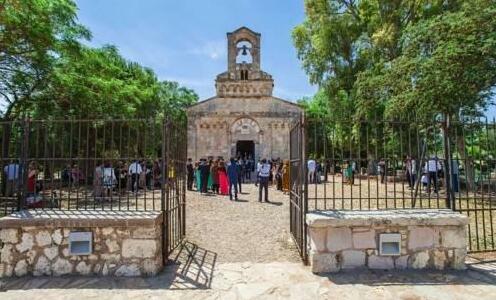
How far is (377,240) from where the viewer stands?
5523 millimetres

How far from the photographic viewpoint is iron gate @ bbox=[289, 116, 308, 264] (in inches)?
231

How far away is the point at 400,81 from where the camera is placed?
42.7ft

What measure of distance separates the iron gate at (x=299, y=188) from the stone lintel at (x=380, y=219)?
401 mm

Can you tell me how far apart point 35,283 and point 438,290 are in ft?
16.3

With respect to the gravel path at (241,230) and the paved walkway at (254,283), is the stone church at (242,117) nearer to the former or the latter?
the gravel path at (241,230)

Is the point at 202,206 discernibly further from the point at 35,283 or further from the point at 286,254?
the point at 35,283

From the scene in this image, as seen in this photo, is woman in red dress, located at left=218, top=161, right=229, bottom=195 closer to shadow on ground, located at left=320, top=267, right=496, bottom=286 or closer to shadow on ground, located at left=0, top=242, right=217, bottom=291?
shadow on ground, located at left=0, top=242, right=217, bottom=291

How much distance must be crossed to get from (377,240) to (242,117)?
83.1ft

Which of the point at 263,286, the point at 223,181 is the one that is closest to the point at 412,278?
the point at 263,286

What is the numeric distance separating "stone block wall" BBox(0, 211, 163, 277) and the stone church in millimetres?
24498

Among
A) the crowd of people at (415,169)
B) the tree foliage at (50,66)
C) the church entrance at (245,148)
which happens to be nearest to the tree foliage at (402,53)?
the crowd of people at (415,169)

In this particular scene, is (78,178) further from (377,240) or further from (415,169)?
(415,169)

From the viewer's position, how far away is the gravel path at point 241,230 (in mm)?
6570

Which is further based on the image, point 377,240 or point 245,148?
point 245,148
